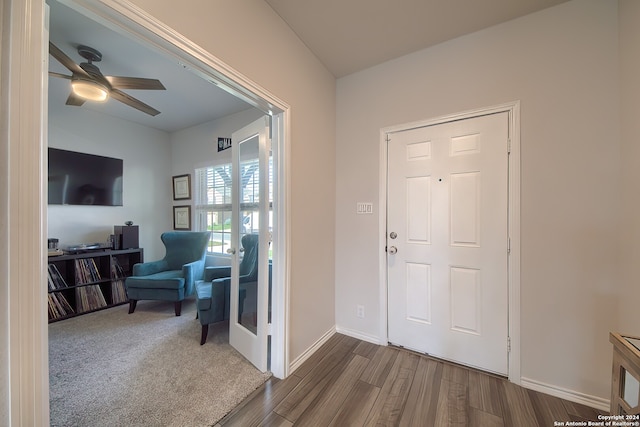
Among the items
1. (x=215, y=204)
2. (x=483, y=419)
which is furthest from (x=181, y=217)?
(x=483, y=419)

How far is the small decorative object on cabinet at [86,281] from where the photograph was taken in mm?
2619

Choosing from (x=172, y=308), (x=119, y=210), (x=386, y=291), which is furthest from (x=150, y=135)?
(x=386, y=291)

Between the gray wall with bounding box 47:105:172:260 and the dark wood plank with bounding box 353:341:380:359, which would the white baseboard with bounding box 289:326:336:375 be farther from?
the gray wall with bounding box 47:105:172:260

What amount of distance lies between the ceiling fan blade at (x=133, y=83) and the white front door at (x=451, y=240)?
2.17 meters

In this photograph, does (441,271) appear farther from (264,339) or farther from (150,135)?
(150,135)

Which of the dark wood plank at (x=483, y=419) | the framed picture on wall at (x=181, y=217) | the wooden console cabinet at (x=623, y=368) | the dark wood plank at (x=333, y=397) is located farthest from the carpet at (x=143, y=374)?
the wooden console cabinet at (x=623, y=368)

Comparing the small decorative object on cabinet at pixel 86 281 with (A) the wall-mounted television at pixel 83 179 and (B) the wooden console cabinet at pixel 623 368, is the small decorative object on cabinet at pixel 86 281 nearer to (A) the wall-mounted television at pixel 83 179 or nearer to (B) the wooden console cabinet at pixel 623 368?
(A) the wall-mounted television at pixel 83 179

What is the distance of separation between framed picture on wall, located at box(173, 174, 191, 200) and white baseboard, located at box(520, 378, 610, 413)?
15.1ft

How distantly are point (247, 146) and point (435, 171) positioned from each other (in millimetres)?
1656

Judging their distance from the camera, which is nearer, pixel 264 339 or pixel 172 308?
pixel 264 339

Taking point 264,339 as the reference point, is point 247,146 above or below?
above

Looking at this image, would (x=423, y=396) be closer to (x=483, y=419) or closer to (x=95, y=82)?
(x=483, y=419)

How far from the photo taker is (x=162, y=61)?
2.16 meters

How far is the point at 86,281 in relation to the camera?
2.84 m
